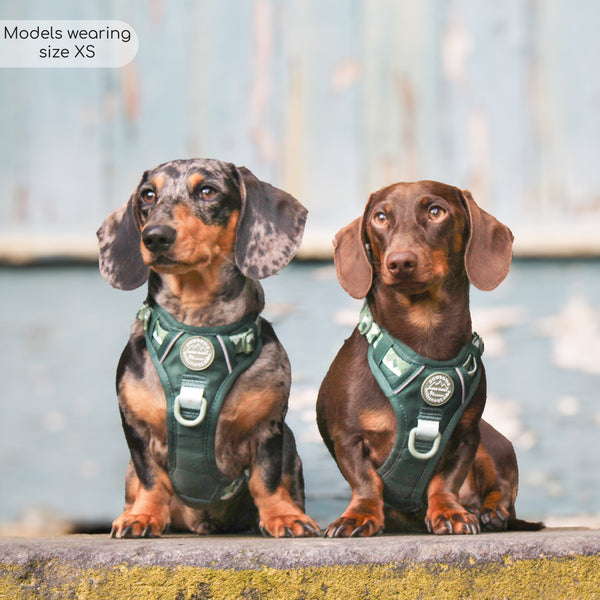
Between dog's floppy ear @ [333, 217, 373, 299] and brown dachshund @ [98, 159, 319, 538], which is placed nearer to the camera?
brown dachshund @ [98, 159, 319, 538]

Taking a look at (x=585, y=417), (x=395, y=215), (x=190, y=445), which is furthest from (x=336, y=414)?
(x=585, y=417)

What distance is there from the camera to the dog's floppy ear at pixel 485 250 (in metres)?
3.31

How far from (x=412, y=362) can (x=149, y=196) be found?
Answer: 1.09m

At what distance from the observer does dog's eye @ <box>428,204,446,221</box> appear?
129 inches

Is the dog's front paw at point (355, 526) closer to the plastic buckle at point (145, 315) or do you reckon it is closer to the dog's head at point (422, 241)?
the dog's head at point (422, 241)

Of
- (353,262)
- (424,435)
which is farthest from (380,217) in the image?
(424,435)

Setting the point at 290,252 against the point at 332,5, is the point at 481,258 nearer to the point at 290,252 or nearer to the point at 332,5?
the point at 290,252

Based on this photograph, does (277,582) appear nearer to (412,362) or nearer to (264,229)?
(412,362)

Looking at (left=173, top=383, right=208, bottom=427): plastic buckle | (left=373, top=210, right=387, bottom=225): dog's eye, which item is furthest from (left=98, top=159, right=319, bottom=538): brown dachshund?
(left=373, top=210, right=387, bottom=225): dog's eye

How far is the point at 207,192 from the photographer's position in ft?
11.0

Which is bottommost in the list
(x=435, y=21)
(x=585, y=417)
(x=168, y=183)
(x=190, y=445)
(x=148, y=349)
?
(x=585, y=417)

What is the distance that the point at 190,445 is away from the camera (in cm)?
321

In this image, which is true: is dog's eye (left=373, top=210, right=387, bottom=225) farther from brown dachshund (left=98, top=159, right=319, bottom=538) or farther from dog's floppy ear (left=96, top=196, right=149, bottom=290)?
dog's floppy ear (left=96, top=196, right=149, bottom=290)

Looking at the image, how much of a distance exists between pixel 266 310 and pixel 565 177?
1.57m
